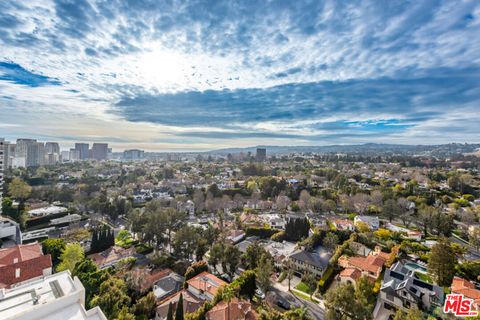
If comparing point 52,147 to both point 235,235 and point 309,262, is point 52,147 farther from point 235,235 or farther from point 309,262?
point 309,262

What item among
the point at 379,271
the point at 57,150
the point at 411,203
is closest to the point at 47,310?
the point at 379,271

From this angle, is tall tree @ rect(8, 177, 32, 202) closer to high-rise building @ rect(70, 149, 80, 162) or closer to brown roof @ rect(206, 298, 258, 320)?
brown roof @ rect(206, 298, 258, 320)

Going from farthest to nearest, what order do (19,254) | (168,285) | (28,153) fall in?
(28,153) < (168,285) < (19,254)

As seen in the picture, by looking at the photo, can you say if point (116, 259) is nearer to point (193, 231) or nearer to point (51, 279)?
point (193, 231)

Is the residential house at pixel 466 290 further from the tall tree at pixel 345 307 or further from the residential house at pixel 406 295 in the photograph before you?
the tall tree at pixel 345 307

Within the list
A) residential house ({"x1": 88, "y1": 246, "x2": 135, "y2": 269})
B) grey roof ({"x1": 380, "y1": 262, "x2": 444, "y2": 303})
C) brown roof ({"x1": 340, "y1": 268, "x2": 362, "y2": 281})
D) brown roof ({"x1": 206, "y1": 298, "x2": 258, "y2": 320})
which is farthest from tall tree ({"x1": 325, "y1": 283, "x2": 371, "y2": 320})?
residential house ({"x1": 88, "y1": 246, "x2": 135, "y2": 269})

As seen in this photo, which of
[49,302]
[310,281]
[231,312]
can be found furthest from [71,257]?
[310,281]

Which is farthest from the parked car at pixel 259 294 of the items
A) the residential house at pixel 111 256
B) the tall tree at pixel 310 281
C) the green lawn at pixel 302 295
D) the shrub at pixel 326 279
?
the residential house at pixel 111 256
